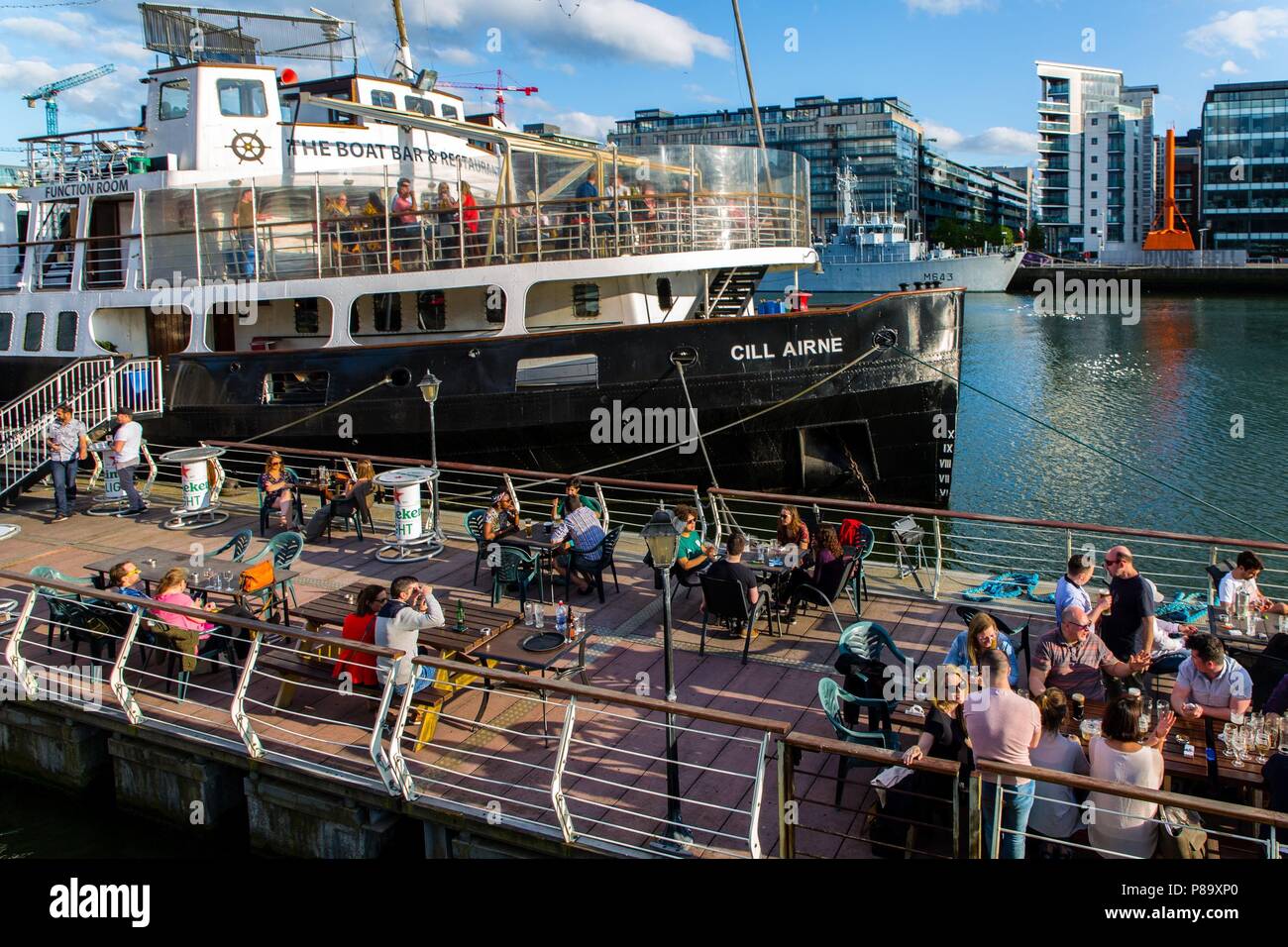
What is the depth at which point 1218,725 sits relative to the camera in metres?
6.21

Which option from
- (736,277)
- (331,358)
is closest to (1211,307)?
(736,277)

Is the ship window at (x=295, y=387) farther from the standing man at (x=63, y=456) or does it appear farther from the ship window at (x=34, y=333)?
the ship window at (x=34, y=333)

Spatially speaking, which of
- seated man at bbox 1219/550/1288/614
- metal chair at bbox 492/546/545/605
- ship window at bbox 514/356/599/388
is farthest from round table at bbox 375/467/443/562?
seated man at bbox 1219/550/1288/614

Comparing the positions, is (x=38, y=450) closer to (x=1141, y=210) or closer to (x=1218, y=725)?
(x=1218, y=725)

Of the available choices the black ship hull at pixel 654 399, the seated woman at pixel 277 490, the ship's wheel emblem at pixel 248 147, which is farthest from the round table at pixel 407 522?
the ship's wheel emblem at pixel 248 147

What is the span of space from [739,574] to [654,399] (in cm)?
810

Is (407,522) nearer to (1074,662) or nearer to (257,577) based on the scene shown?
(257,577)

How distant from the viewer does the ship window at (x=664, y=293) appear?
57.7ft

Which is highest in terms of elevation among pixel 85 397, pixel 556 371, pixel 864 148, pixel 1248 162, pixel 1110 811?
pixel 864 148

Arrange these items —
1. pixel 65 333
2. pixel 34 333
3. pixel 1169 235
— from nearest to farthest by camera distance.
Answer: pixel 65 333 → pixel 34 333 → pixel 1169 235

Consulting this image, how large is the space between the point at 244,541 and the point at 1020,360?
4330 cm

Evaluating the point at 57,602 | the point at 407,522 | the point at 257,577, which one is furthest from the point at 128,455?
the point at 257,577

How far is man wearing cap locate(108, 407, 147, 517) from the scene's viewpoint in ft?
46.2

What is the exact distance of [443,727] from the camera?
24.5ft
